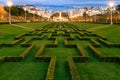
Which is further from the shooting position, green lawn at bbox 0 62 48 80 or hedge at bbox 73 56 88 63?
hedge at bbox 73 56 88 63

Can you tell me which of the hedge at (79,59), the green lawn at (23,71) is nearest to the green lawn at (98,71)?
the hedge at (79,59)

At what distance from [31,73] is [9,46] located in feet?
22.0

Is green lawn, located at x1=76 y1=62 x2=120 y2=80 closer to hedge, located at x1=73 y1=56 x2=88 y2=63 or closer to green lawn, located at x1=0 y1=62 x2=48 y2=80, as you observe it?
hedge, located at x1=73 y1=56 x2=88 y2=63

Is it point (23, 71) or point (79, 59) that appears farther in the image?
point (79, 59)

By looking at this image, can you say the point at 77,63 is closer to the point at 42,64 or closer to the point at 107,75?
the point at 42,64

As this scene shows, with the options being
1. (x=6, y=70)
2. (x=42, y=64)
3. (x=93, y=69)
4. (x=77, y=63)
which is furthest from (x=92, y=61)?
(x=6, y=70)

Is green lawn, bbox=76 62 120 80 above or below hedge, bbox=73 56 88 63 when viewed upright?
below

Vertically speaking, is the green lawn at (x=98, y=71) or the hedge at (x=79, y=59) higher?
the hedge at (x=79, y=59)

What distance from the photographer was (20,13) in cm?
12169

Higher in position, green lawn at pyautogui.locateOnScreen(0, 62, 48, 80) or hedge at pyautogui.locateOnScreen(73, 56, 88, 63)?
hedge at pyautogui.locateOnScreen(73, 56, 88, 63)

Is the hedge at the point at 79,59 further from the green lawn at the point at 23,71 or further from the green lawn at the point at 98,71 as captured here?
the green lawn at the point at 23,71

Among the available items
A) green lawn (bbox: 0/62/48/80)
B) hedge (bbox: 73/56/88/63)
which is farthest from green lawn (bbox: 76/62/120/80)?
green lawn (bbox: 0/62/48/80)

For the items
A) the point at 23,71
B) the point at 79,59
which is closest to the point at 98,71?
the point at 79,59

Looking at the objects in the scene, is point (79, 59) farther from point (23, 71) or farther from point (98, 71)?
point (23, 71)
